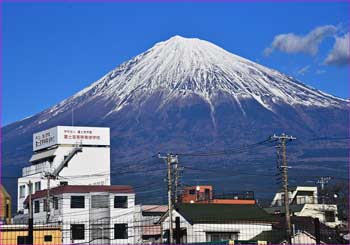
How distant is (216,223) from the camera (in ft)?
153

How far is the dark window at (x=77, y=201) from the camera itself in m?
59.2

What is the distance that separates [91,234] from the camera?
186 ft

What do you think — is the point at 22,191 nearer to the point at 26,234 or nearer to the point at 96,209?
the point at 96,209

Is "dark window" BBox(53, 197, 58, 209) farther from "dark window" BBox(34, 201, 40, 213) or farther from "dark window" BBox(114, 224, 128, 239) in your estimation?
"dark window" BBox(114, 224, 128, 239)

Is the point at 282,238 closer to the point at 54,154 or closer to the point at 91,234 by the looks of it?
the point at 91,234

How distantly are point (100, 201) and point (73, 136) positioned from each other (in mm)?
19005

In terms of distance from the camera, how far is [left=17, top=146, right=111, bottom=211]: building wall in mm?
74000

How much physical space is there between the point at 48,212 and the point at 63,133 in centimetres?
2263

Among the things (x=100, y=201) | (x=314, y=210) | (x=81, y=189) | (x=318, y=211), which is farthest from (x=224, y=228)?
(x=314, y=210)

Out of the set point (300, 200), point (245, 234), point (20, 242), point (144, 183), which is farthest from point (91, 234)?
point (144, 183)

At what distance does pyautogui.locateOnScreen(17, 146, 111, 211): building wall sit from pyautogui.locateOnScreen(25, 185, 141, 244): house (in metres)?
11.5

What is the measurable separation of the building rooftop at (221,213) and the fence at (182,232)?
1.59ft

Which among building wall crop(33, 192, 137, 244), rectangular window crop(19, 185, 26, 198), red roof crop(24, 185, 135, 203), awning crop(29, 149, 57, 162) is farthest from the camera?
awning crop(29, 149, 57, 162)

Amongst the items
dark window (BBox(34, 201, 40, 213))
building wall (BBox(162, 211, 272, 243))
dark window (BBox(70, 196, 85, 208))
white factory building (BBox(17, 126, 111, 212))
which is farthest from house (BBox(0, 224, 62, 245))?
white factory building (BBox(17, 126, 111, 212))
